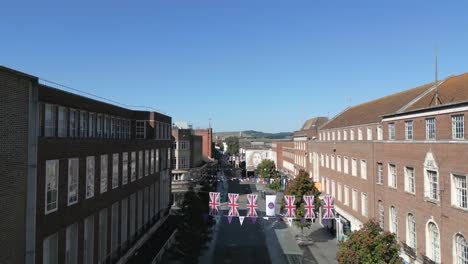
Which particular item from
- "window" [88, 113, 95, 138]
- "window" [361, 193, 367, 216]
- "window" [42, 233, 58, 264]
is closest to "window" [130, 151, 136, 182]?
"window" [88, 113, 95, 138]

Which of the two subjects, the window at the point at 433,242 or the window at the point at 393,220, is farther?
the window at the point at 393,220

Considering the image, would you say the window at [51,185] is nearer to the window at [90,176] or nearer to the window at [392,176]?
the window at [90,176]

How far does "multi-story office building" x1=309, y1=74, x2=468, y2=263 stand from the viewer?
1994 centimetres

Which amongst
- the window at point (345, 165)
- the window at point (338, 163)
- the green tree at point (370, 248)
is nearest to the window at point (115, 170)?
the green tree at point (370, 248)

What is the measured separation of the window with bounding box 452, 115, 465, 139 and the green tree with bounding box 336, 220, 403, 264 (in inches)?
253

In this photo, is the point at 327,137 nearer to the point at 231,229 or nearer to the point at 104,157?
the point at 231,229

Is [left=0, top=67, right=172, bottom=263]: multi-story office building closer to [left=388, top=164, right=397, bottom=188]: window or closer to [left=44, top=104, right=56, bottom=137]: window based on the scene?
[left=44, top=104, right=56, bottom=137]: window

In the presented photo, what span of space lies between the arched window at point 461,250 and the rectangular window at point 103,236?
19662mm

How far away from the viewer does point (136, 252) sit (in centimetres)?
3112

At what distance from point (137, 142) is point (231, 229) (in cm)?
2035

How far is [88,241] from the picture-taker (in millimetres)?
22344

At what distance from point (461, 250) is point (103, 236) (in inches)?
786

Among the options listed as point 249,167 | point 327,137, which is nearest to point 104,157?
point 327,137

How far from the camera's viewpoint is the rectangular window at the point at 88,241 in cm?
2175
